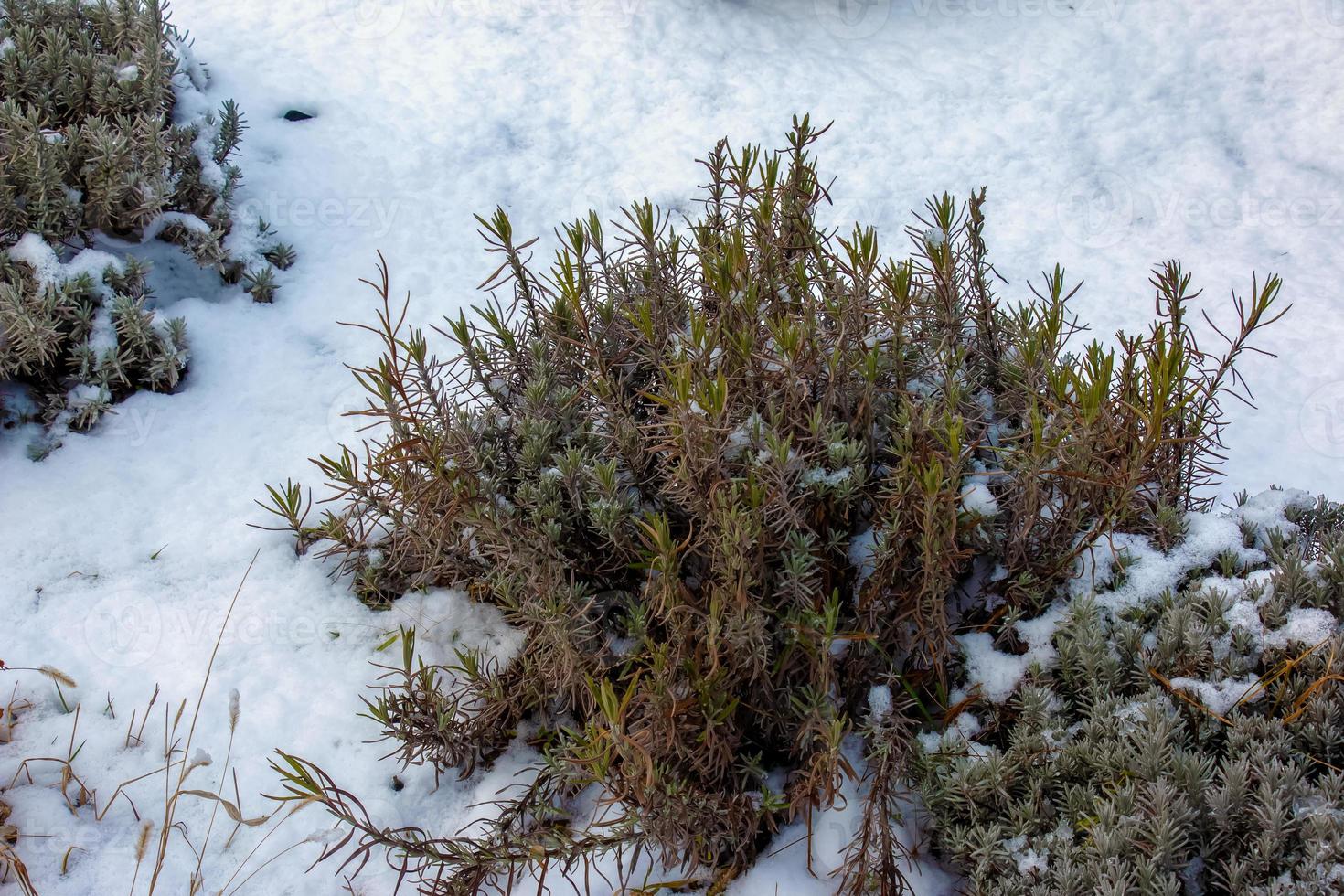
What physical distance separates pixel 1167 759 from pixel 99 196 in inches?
170

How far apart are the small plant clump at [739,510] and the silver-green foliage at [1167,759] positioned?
193 millimetres

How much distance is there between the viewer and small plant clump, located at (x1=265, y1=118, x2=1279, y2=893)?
220 centimetres

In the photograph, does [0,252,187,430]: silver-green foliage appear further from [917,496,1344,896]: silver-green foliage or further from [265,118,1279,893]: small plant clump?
[917,496,1344,896]: silver-green foliage

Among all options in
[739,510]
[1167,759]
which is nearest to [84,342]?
[739,510]

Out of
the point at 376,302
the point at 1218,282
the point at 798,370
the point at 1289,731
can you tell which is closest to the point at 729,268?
the point at 798,370

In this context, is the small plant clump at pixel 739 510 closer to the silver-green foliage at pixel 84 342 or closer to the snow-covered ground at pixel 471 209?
the snow-covered ground at pixel 471 209

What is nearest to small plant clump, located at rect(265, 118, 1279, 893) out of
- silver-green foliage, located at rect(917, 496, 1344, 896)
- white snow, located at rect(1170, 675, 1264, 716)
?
silver-green foliage, located at rect(917, 496, 1344, 896)

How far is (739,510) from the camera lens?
2.16 m

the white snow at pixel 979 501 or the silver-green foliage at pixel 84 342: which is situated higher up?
the white snow at pixel 979 501

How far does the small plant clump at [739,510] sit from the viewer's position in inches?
86.5

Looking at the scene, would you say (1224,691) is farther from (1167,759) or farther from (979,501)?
(979,501)

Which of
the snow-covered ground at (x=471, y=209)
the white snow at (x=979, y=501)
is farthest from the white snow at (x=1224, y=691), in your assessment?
the snow-covered ground at (x=471, y=209)

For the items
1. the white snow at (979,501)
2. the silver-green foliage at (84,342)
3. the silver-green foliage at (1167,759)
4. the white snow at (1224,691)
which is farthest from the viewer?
the silver-green foliage at (84,342)

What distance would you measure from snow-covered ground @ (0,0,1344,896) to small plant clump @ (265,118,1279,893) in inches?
11.3
